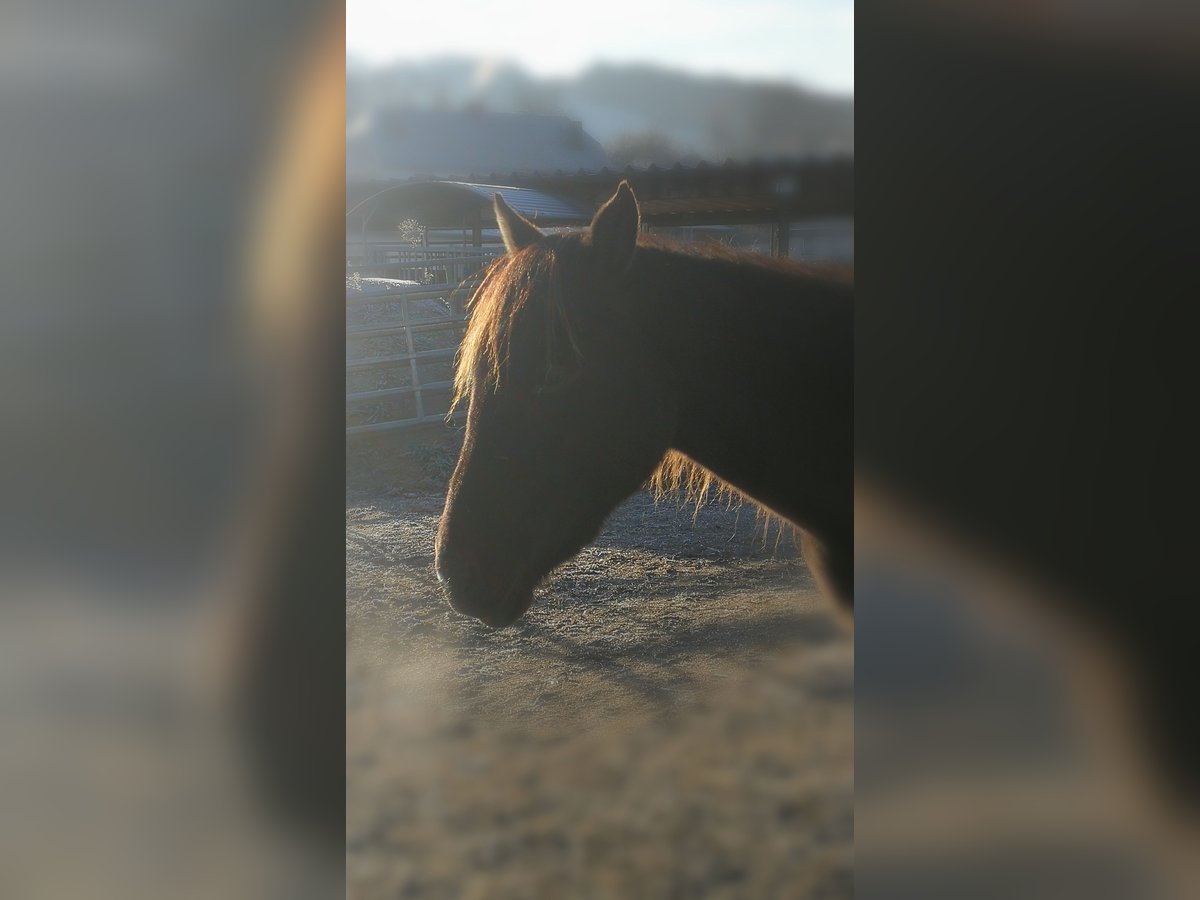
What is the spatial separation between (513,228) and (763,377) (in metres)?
0.78

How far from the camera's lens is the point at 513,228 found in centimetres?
313

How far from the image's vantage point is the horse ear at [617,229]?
3.13 metres

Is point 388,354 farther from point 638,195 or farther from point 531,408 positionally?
point 638,195

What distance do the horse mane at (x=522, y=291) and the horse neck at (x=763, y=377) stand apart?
3 centimetres

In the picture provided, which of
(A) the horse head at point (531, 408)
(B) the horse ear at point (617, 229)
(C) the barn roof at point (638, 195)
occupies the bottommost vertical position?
(A) the horse head at point (531, 408)

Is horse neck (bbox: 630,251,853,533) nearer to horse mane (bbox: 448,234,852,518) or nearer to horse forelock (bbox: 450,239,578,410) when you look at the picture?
horse mane (bbox: 448,234,852,518)

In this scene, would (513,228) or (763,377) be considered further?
(763,377)
